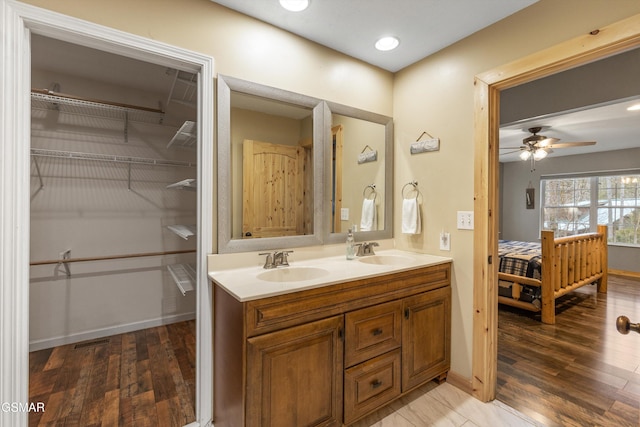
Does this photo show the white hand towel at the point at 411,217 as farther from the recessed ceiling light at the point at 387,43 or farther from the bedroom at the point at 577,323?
the bedroom at the point at 577,323

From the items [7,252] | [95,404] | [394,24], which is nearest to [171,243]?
[95,404]

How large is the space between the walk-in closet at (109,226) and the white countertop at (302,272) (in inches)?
28.9

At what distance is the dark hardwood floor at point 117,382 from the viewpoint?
1761 millimetres

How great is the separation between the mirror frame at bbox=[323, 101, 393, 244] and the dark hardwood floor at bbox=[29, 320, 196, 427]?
4.86ft

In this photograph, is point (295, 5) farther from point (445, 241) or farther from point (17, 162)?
point (445, 241)

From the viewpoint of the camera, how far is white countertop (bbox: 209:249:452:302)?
1.35 m

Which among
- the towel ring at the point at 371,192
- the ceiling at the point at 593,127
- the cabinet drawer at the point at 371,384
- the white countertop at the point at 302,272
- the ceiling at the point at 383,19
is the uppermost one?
the ceiling at the point at 593,127

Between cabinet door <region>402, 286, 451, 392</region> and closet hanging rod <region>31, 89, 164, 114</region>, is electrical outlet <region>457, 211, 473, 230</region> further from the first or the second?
closet hanging rod <region>31, 89, 164, 114</region>

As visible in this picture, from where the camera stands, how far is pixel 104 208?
2.87 meters

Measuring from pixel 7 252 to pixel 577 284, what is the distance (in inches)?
209

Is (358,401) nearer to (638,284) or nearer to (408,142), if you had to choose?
(408,142)

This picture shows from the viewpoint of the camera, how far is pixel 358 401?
1604 millimetres

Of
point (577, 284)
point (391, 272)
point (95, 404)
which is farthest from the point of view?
point (577, 284)

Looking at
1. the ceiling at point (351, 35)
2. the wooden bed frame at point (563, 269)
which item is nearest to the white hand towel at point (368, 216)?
the ceiling at point (351, 35)
